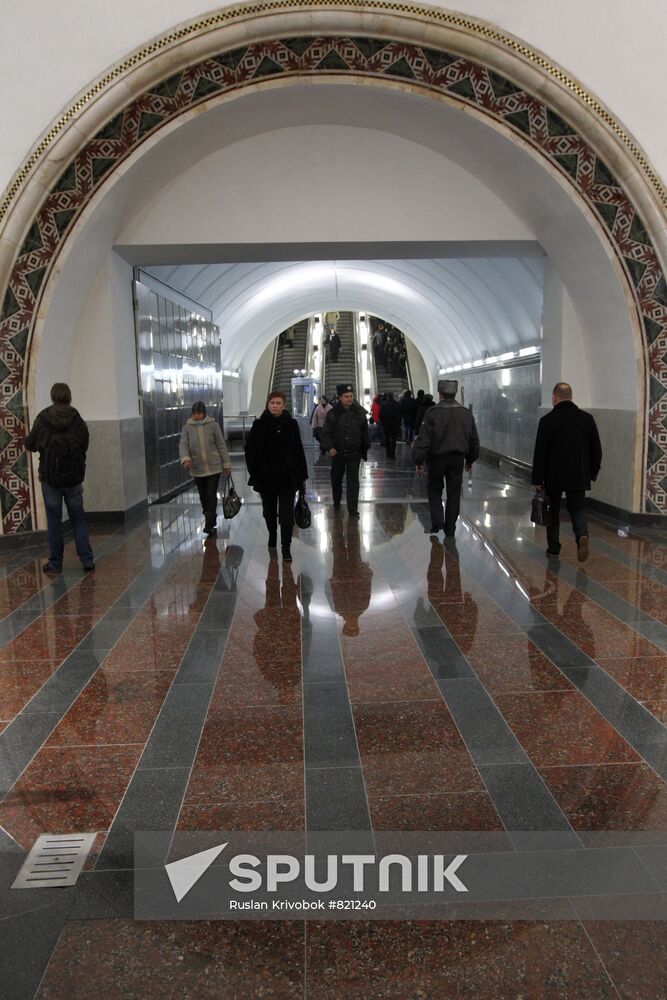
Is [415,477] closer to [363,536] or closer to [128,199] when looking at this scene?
[363,536]

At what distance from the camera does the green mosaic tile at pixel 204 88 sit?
27.7ft

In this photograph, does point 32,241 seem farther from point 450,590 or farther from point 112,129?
point 450,590

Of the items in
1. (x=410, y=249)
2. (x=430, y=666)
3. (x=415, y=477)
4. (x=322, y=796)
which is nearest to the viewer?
(x=322, y=796)

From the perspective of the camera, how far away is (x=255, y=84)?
8.64 m

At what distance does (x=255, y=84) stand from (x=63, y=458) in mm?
4629

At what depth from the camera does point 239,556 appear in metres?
8.03

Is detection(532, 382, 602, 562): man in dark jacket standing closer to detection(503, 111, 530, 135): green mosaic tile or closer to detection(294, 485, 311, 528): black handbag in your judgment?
detection(294, 485, 311, 528): black handbag

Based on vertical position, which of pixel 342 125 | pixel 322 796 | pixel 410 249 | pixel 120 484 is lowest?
pixel 322 796

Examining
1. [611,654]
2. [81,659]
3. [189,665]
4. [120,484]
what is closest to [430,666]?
[611,654]

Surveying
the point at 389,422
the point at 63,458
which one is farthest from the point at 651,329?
the point at 389,422

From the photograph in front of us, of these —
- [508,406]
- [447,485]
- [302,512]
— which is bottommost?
[302,512]

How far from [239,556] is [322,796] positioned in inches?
193

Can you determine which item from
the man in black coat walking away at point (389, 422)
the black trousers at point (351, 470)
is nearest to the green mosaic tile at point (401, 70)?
the black trousers at point (351, 470)

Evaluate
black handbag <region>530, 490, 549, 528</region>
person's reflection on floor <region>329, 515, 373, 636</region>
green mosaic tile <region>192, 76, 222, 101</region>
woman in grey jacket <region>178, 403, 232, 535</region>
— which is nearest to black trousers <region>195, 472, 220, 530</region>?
woman in grey jacket <region>178, 403, 232, 535</region>
